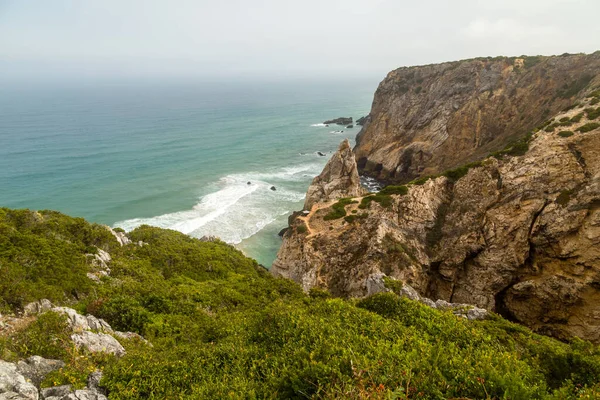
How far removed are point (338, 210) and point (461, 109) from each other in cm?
3815

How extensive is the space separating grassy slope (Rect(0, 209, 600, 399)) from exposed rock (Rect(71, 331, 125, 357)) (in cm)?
32

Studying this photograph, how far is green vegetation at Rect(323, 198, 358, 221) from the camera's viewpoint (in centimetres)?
2912

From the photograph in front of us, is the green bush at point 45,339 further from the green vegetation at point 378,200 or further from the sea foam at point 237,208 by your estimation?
the sea foam at point 237,208

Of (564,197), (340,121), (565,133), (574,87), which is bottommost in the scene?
(564,197)

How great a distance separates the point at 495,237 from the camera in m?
24.5

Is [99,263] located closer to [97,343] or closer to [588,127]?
[97,343]

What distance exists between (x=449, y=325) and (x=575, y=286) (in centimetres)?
1510

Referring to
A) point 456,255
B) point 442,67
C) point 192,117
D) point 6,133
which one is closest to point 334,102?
point 192,117

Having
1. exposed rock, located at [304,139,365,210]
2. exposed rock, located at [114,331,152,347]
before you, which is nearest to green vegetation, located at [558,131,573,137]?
exposed rock, located at [304,139,365,210]

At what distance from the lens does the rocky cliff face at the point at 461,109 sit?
46875 millimetres

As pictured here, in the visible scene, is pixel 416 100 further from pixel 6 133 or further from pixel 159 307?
pixel 6 133

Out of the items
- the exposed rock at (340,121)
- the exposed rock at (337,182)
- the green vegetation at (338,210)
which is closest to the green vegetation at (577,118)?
the green vegetation at (338,210)

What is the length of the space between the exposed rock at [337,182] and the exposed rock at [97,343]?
3226 centimetres

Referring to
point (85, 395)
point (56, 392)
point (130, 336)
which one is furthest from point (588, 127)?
point (56, 392)
